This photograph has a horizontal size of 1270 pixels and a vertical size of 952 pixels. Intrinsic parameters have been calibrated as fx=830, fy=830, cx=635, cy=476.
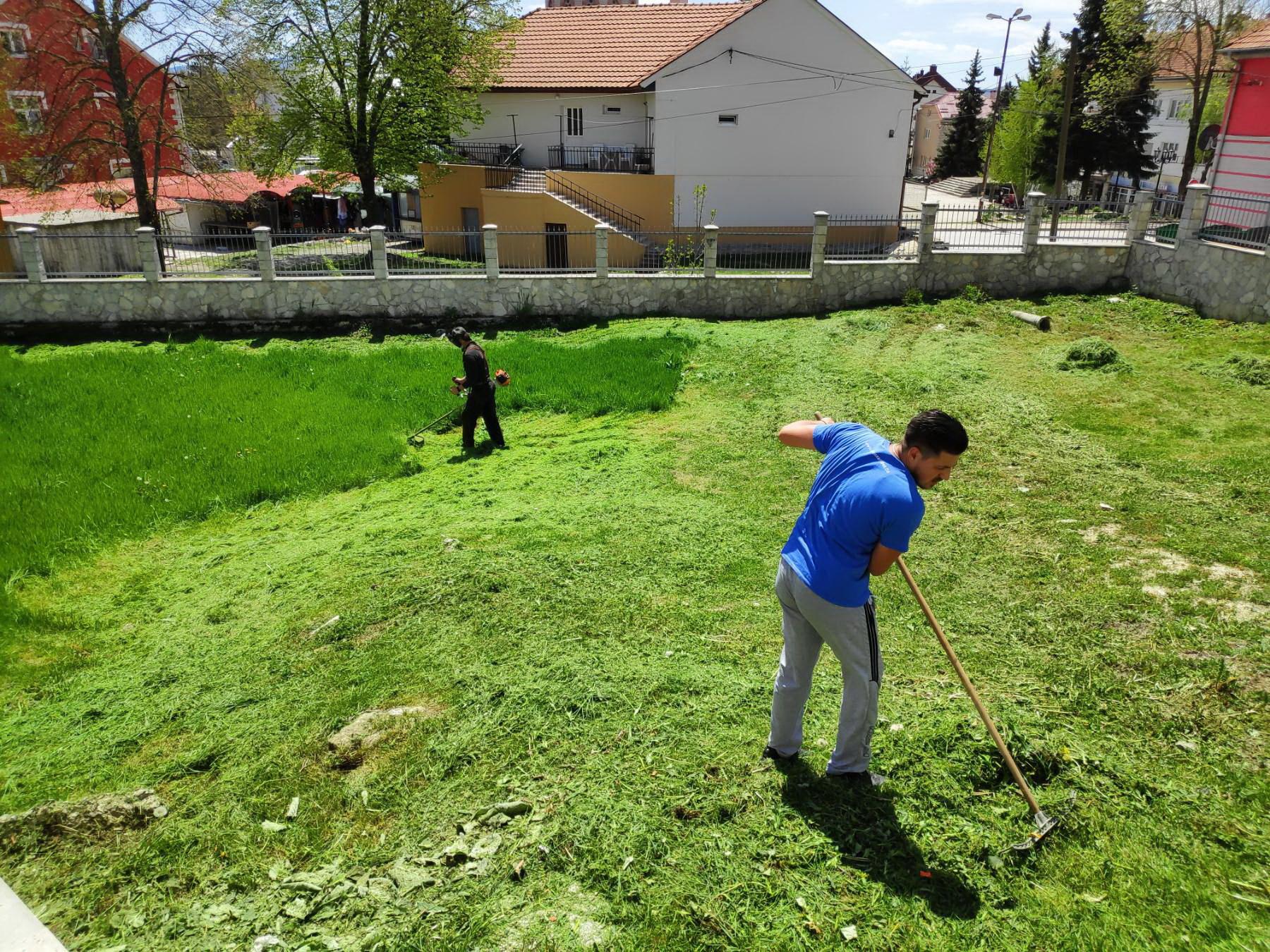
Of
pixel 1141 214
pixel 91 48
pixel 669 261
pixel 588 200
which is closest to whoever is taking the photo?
pixel 1141 214

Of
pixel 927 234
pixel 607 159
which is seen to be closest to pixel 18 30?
pixel 607 159

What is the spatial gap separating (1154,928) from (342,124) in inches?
1026

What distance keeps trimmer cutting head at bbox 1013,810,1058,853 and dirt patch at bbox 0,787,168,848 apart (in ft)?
14.2

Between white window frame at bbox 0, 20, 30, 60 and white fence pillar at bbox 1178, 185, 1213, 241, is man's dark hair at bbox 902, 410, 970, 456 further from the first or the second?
white window frame at bbox 0, 20, 30, 60

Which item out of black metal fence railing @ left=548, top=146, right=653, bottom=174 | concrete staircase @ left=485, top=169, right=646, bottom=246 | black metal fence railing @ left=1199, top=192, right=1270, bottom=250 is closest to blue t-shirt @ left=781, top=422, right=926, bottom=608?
black metal fence railing @ left=1199, top=192, right=1270, bottom=250

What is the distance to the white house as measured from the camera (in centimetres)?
2450

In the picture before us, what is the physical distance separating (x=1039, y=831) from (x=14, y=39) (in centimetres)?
3713

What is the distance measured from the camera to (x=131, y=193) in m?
25.1

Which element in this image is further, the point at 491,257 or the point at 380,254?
the point at 491,257

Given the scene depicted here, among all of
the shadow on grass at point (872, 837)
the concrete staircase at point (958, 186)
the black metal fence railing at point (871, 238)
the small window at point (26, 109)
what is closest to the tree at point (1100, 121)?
the concrete staircase at point (958, 186)

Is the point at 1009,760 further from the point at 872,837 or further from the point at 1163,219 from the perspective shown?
the point at 1163,219

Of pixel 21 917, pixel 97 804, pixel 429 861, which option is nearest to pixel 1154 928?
pixel 429 861

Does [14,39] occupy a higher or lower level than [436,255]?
higher

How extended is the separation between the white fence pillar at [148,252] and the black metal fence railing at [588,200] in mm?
11057
